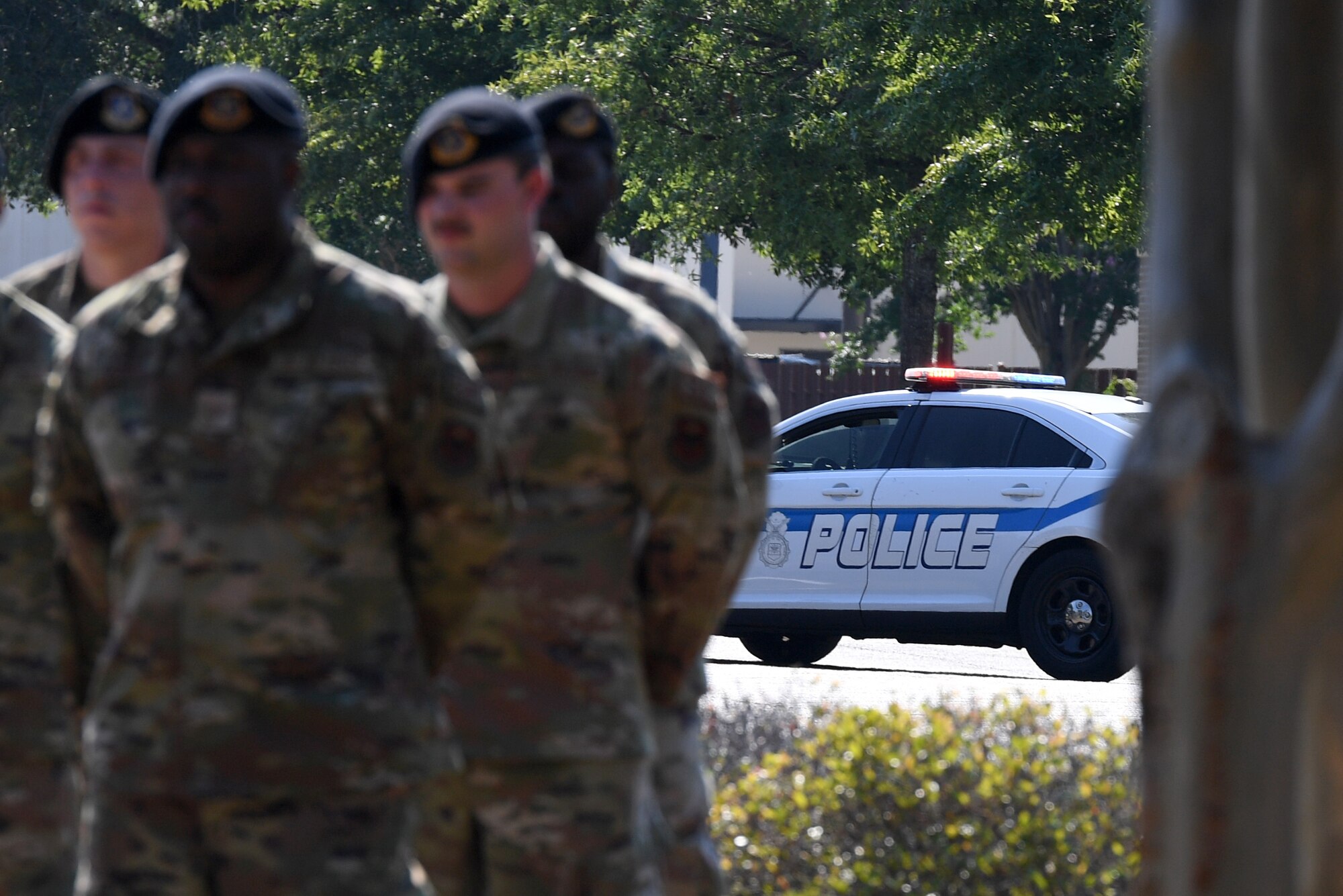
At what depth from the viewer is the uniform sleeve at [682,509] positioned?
13.6 feet

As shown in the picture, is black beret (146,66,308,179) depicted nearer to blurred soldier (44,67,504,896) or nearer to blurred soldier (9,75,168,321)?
blurred soldier (44,67,504,896)

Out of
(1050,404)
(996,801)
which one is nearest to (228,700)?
(996,801)

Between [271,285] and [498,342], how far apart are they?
2.65 feet

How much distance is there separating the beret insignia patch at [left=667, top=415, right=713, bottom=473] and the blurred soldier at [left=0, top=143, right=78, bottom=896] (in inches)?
46.4

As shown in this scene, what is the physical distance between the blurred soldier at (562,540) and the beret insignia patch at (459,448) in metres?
0.59

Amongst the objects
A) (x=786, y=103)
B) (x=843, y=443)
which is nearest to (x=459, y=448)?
(x=843, y=443)

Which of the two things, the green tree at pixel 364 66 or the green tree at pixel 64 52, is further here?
the green tree at pixel 64 52

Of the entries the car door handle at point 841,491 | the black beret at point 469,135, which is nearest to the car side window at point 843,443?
the car door handle at point 841,491

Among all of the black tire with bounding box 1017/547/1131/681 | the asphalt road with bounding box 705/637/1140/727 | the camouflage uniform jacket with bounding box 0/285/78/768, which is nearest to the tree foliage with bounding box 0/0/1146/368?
the asphalt road with bounding box 705/637/1140/727

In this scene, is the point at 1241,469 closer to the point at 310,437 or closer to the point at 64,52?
the point at 310,437

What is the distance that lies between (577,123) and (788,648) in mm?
10165

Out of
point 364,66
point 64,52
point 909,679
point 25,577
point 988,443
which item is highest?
point 25,577

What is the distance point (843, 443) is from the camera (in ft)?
45.7

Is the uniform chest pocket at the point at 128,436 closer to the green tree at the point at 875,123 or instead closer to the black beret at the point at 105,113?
the black beret at the point at 105,113
